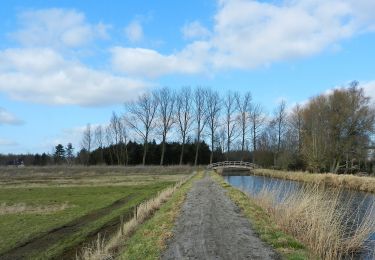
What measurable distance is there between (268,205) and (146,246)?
8222 millimetres

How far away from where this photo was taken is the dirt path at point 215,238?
991 cm

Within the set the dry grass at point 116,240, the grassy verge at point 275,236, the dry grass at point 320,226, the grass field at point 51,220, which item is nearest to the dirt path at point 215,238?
the grassy verge at point 275,236

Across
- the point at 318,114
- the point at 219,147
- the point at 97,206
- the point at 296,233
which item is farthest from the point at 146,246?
the point at 219,147

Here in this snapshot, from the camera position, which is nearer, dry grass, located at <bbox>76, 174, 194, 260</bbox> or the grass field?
dry grass, located at <bbox>76, 174, 194, 260</bbox>

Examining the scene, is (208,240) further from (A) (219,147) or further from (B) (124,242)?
(A) (219,147)

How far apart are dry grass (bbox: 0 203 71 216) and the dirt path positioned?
11.3 m

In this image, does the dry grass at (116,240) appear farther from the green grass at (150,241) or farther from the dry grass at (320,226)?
the dry grass at (320,226)

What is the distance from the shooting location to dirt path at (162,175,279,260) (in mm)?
9914

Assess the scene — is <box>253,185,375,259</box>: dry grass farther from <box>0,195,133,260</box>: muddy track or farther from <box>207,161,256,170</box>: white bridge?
<box>207,161,256,170</box>: white bridge

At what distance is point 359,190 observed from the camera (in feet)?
106

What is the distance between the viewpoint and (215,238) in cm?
1180

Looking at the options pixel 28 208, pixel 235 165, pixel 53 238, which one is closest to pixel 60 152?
pixel 235 165

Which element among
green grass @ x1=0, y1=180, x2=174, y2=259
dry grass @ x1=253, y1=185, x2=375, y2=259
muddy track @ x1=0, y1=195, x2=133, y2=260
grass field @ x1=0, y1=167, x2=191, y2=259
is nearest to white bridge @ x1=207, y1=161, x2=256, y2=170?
grass field @ x1=0, y1=167, x2=191, y2=259

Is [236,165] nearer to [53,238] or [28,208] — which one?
[28,208]
